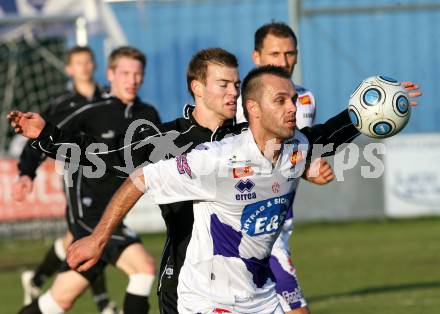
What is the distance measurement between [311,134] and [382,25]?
1647cm

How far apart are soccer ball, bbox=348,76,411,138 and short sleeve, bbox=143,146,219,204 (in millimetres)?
1106

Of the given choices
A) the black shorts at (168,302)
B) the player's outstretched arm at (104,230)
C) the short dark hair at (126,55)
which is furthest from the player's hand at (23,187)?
the player's outstretched arm at (104,230)

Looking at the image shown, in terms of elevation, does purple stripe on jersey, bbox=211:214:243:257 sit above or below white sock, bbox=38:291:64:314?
above

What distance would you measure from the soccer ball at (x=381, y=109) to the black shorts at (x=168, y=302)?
146 centimetres

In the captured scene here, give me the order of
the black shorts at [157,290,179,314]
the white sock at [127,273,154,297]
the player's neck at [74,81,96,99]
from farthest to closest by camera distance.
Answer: the player's neck at [74,81,96,99] → the white sock at [127,273,154,297] → the black shorts at [157,290,179,314]

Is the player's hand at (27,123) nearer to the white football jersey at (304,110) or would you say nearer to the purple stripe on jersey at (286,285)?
the white football jersey at (304,110)

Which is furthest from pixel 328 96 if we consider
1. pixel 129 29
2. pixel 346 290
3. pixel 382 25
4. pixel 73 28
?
pixel 346 290

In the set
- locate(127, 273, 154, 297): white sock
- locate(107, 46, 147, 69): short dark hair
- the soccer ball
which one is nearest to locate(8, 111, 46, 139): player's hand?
the soccer ball

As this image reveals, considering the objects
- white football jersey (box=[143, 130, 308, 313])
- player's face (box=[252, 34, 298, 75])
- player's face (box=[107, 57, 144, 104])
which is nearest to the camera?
white football jersey (box=[143, 130, 308, 313])

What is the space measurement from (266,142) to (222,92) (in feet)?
2.04

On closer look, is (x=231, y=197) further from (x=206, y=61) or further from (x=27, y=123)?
(x=27, y=123)

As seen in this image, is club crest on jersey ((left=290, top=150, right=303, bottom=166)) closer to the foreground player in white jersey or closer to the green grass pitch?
the foreground player in white jersey

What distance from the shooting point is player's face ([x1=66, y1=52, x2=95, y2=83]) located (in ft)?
34.2

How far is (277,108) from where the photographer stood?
5.50 metres
